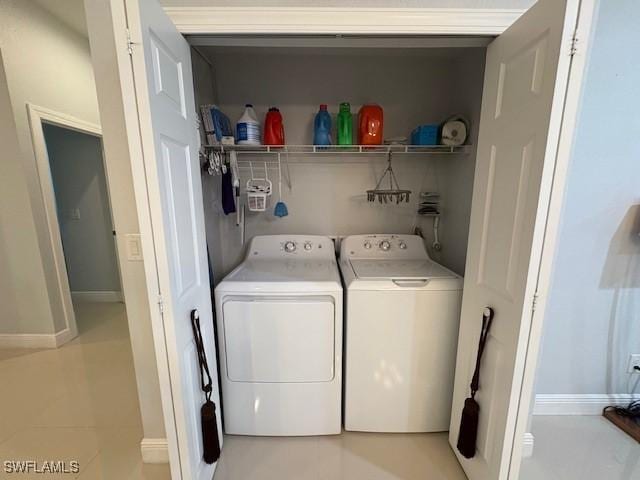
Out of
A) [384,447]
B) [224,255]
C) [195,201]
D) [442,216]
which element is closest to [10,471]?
[224,255]

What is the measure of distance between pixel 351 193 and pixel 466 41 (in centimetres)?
114

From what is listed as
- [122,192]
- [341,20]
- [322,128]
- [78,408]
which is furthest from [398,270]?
[78,408]

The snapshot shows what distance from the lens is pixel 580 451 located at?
1543 mm

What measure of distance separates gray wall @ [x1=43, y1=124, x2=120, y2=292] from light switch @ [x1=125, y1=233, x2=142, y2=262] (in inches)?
112

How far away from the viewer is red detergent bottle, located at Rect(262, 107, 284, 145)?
1.88 m

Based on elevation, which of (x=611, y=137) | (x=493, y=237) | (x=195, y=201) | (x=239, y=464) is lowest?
(x=239, y=464)

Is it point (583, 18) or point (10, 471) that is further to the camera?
point (10, 471)

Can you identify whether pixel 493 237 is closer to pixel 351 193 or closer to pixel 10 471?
pixel 351 193

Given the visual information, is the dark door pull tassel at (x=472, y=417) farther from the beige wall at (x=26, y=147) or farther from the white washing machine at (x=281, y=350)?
the beige wall at (x=26, y=147)

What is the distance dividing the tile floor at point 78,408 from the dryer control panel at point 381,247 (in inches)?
65.8

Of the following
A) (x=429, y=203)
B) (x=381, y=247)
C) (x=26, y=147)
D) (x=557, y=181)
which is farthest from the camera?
(x=26, y=147)

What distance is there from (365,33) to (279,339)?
153 centimetres

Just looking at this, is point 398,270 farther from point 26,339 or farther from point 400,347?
point 26,339

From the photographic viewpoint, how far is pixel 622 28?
143 centimetres
